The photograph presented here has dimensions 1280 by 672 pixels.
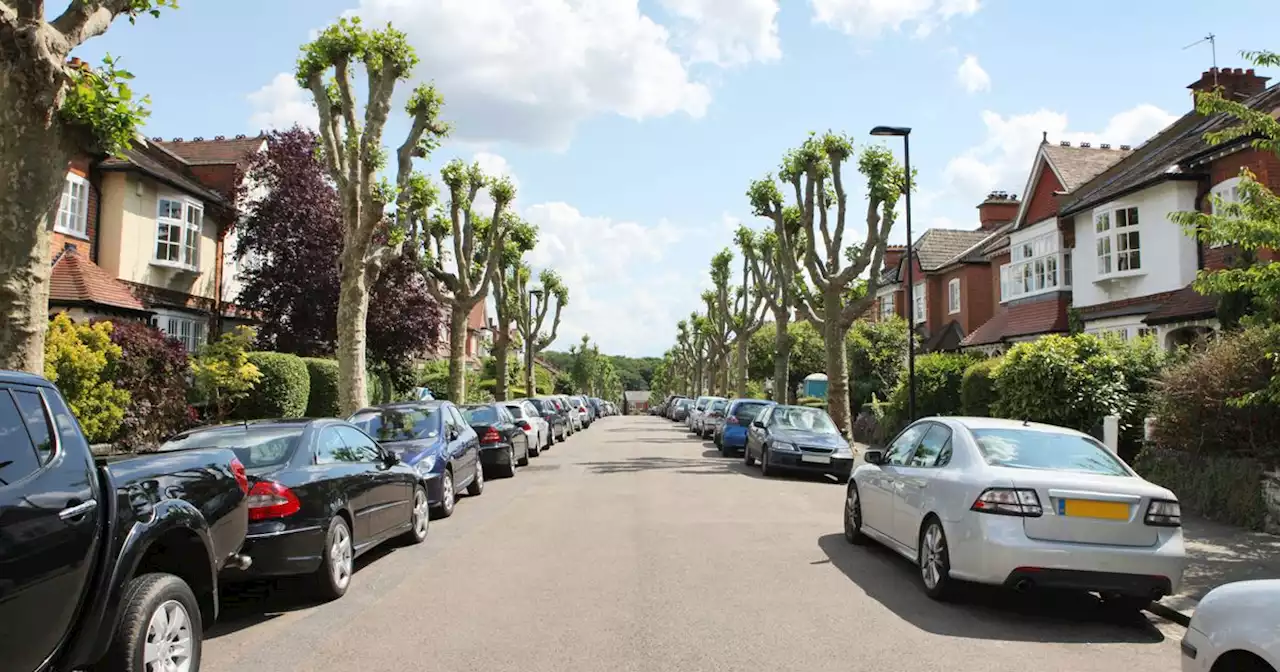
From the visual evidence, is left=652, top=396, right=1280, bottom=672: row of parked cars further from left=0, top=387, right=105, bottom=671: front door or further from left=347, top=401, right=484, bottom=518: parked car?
left=347, top=401, right=484, bottom=518: parked car

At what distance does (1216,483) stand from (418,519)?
10.0 metres

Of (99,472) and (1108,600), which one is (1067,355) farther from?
(99,472)

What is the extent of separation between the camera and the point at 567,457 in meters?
23.8

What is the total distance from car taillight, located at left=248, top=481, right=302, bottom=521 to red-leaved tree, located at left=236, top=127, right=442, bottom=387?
21.5 meters

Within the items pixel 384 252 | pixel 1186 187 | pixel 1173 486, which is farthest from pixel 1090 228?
pixel 384 252

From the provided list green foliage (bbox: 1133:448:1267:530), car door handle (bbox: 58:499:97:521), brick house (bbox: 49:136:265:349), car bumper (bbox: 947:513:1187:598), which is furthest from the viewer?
brick house (bbox: 49:136:265:349)

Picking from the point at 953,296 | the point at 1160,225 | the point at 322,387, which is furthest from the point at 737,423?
the point at 953,296

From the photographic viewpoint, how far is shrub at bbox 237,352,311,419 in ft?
74.2

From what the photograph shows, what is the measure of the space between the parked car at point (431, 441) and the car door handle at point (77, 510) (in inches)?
274

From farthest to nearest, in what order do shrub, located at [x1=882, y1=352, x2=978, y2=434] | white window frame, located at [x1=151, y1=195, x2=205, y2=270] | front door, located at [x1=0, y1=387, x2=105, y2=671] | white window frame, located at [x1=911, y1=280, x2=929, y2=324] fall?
white window frame, located at [x1=911, y1=280, x2=929, y2=324]
shrub, located at [x1=882, y1=352, x2=978, y2=434]
white window frame, located at [x1=151, y1=195, x2=205, y2=270]
front door, located at [x1=0, y1=387, x2=105, y2=671]

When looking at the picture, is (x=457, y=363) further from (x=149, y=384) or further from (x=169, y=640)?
(x=169, y=640)

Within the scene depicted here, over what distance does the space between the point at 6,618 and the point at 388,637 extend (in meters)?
2.98

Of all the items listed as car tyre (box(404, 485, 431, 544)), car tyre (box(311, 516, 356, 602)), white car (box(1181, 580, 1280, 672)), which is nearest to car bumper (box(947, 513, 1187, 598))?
white car (box(1181, 580, 1280, 672))

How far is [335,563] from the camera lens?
723 cm
